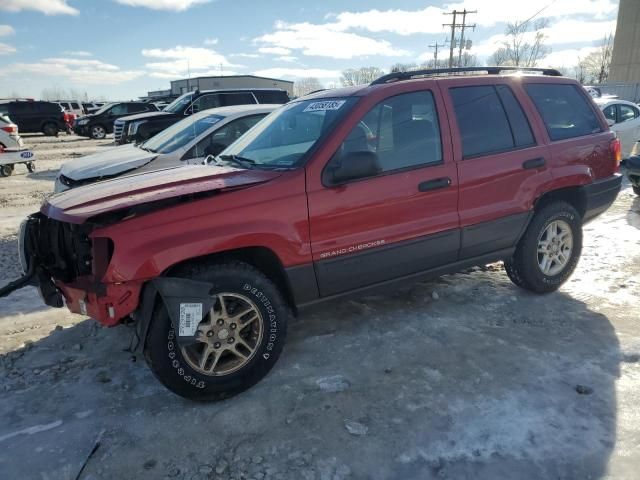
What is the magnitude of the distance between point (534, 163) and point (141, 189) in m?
3.13

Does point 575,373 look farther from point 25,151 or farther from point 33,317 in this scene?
point 25,151

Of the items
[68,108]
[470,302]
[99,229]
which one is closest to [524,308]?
[470,302]

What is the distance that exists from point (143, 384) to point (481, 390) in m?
2.23

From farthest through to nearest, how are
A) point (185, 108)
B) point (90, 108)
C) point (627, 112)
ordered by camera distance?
1. point (90, 108)
2. point (185, 108)
3. point (627, 112)

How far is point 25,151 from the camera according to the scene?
12781 mm

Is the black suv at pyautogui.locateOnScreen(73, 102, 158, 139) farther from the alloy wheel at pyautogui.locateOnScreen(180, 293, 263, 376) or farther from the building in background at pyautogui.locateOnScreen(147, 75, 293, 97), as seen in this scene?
the alloy wheel at pyautogui.locateOnScreen(180, 293, 263, 376)

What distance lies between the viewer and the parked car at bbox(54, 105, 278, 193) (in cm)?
635

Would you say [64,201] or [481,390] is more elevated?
[64,201]

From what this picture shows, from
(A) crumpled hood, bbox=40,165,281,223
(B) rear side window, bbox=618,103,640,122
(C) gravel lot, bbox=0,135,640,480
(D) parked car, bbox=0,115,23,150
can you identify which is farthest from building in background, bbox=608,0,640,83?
(A) crumpled hood, bbox=40,165,281,223

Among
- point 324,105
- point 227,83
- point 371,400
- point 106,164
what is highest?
point 227,83

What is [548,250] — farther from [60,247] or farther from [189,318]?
[60,247]

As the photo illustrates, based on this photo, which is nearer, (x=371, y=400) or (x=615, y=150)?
(x=371, y=400)

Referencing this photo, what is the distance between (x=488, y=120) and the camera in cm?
402

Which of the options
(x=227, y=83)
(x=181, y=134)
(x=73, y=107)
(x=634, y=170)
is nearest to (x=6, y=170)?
(x=181, y=134)
